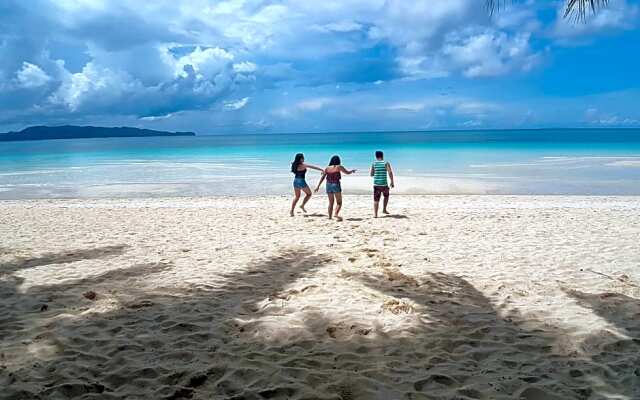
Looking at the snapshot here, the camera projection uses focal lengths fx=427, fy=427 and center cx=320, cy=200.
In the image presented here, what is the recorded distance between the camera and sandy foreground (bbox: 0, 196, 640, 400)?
10.5ft

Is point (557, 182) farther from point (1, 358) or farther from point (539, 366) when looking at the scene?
point (1, 358)

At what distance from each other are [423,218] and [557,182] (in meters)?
13.9

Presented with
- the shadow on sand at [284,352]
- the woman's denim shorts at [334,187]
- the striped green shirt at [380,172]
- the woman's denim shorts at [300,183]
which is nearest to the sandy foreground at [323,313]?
the shadow on sand at [284,352]

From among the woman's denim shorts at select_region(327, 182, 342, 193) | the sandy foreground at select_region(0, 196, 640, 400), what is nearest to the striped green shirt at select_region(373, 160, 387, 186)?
the woman's denim shorts at select_region(327, 182, 342, 193)

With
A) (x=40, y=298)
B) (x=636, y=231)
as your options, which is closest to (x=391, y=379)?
(x=40, y=298)

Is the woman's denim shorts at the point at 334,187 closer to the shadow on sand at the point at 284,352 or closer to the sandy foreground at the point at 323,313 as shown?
the sandy foreground at the point at 323,313

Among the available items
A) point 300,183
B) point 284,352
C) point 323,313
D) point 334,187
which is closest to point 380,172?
point 334,187

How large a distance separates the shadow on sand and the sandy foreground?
0.02 meters

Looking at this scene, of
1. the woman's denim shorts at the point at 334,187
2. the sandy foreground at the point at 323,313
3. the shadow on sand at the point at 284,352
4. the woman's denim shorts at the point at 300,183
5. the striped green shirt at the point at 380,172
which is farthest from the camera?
the woman's denim shorts at the point at 300,183

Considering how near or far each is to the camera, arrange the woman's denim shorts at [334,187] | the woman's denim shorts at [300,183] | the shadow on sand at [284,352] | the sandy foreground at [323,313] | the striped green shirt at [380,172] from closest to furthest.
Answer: the shadow on sand at [284,352]
the sandy foreground at [323,313]
the woman's denim shorts at [334,187]
the striped green shirt at [380,172]
the woman's denim shorts at [300,183]

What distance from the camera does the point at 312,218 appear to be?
10836 mm

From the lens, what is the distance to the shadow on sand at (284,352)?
3.11 m

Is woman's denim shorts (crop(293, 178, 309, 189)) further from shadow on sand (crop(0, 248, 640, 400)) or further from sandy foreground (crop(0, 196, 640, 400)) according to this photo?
shadow on sand (crop(0, 248, 640, 400))

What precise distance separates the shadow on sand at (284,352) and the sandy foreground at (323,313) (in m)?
0.02
